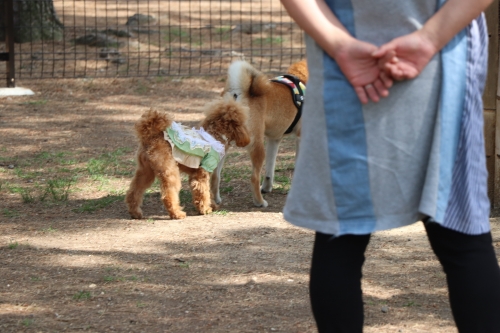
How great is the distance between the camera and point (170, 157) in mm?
4836

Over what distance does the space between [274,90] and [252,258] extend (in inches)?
70.1

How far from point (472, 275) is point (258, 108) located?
3611mm

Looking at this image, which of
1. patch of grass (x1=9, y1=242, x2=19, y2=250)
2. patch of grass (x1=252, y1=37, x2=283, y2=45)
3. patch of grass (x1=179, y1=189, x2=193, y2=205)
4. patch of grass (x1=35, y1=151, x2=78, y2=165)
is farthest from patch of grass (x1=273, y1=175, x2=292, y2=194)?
patch of grass (x1=252, y1=37, x2=283, y2=45)

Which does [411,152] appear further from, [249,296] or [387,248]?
[387,248]

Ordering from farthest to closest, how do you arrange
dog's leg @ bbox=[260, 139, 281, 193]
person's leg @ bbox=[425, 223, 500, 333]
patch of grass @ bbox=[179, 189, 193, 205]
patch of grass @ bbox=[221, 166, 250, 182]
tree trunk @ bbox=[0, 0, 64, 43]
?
tree trunk @ bbox=[0, 0, 64, 43] < patch of grass @ bbox=[221, 166, 250, 182] < dog's leg @ bbox=[260, 139, 281, 193] < patch of grass @ bbox=[179, 189, 193, 205] < person's leg @ bbox=[425, 223, 500, 333]

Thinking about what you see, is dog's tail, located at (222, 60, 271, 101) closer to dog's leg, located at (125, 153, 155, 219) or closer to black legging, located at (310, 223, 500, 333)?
dog's leg, located at (125, 153, 155, 219)

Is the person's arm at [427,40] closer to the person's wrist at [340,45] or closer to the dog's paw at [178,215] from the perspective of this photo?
the person's wrist at [340,45]

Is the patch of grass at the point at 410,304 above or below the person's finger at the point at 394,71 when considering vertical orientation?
below

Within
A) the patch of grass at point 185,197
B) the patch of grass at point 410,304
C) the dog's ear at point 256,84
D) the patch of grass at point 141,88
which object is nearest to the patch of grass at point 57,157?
the patch of grass at point 185,197

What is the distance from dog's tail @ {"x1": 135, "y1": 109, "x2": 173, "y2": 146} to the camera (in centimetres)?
478

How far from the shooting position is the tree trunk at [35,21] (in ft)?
37.9

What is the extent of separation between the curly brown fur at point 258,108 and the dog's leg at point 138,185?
709mm

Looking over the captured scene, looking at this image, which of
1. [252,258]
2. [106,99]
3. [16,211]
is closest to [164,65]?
[106,99]

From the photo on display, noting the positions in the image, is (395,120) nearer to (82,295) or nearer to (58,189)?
(82,295)
